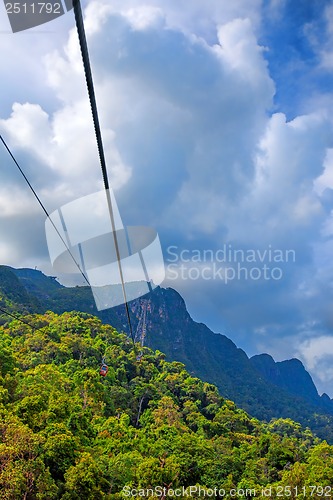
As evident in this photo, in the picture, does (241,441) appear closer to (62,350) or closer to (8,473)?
(62,350)

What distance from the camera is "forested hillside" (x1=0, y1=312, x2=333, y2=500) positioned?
403 inches

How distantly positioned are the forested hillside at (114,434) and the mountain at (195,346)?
128ft

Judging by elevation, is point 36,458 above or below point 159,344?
below

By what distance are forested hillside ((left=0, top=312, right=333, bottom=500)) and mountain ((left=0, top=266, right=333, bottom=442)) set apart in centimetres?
3894

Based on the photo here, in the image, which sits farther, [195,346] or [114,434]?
[195,346]

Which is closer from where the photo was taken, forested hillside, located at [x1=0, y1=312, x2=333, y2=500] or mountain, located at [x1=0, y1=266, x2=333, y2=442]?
forested hillside, located at [x1=0, y1=312, x2=333, y2=500]

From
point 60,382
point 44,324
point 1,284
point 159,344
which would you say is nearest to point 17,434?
point 60,382

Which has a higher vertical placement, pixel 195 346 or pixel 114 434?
pixel 195 346

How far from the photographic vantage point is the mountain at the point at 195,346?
84.1 metres

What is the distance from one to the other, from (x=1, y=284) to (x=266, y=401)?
245ft

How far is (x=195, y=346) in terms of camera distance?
387 ft

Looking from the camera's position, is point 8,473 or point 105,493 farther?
point 105,493

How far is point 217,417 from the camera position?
2952cm

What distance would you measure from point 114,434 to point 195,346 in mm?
103561
